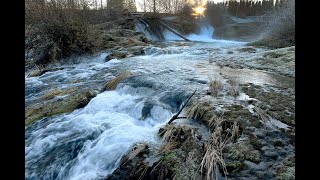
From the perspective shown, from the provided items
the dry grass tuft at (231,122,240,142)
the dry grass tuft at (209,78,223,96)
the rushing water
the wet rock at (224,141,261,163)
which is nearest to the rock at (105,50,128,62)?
the rushing water

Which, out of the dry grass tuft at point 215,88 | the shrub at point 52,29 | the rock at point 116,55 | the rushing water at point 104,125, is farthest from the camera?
the rock at point 116,55

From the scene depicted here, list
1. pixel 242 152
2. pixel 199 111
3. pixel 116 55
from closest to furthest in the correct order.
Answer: pixel 242 152 < pixel 199 111 < pixel 116 55


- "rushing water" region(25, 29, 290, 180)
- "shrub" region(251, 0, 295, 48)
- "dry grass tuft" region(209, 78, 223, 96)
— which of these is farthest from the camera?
"shrub" region(251, 0, 295, 48)

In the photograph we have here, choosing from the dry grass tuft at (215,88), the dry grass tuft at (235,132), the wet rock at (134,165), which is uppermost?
the dry grass tuft at (215,88)

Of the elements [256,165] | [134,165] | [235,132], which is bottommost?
[134,165]

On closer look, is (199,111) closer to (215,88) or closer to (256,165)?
(215,88)

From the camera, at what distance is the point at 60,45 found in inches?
586

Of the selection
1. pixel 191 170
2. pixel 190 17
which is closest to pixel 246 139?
pixel 191 170

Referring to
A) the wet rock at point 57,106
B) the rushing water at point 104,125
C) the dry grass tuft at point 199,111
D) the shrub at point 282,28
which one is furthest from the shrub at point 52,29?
the shrub at point 282,28

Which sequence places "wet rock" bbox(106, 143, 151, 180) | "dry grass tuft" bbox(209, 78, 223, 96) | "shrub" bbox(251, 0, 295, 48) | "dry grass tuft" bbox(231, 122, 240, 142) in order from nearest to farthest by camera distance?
"wet rock" bbox(106, 143, 151, 180) → "dry grass tuft" bbox(231, 122, 240, 142) → "dry grass tuft" bbox(209, 78, 223, 96) → "shrub" bbox(251, 0, 295, 48)

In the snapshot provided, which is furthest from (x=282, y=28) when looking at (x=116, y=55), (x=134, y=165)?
(x=134, y=165)

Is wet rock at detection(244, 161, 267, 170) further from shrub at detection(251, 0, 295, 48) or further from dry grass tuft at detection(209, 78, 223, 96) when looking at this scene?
shrub at detection(251, 0, 295, 48)

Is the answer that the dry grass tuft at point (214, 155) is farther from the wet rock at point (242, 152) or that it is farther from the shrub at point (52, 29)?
the shrub at point (52, 29)

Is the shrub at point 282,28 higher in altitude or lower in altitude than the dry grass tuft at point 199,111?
higher
